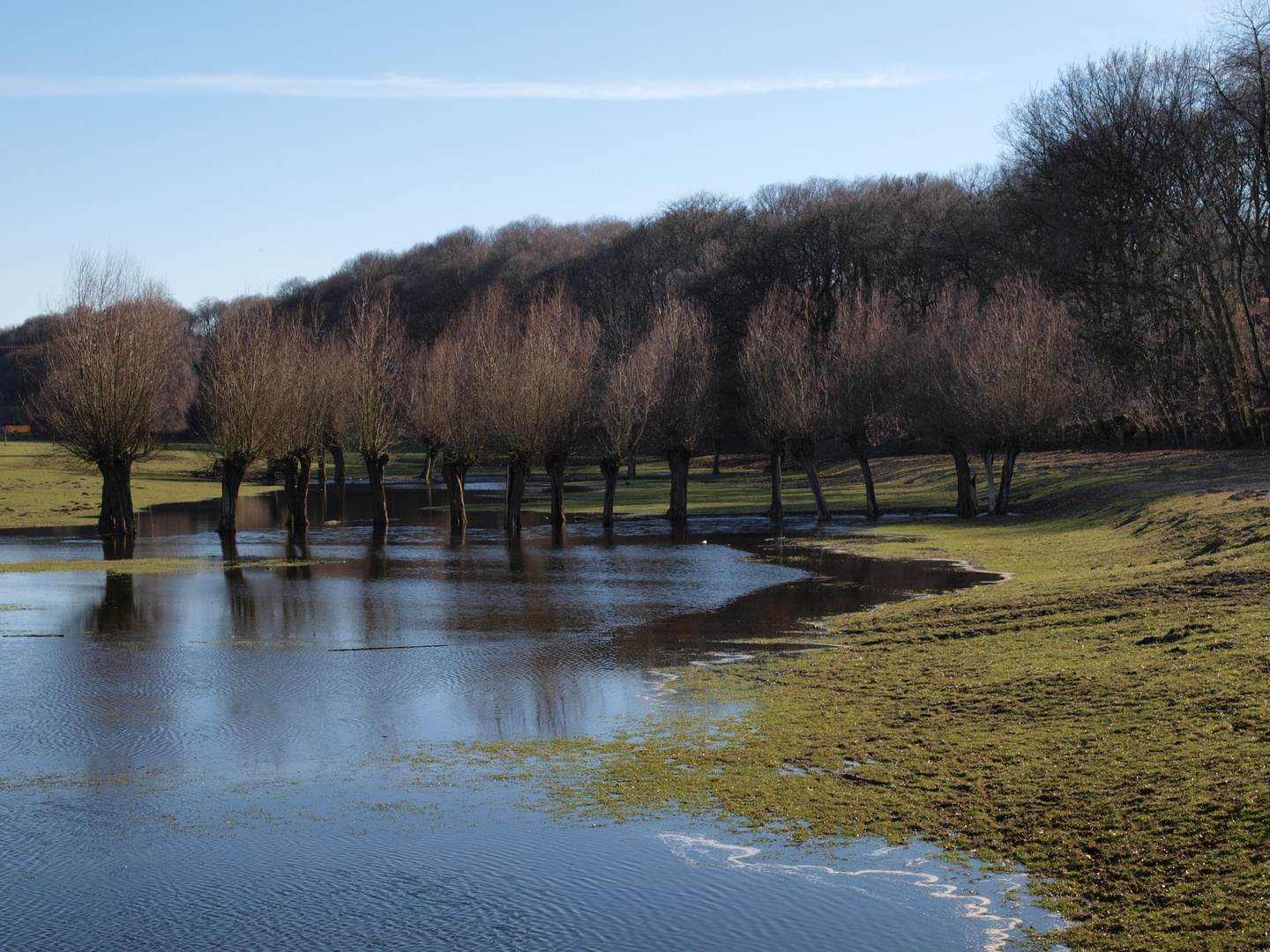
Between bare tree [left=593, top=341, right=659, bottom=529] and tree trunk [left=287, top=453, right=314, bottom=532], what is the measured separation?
12654 millimetres

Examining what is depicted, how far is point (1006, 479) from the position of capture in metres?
41.5

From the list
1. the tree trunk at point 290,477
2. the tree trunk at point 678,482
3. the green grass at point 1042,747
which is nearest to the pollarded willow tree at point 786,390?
the tree trunk at point 678,482

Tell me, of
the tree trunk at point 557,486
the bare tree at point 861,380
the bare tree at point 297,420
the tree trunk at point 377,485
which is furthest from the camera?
the tree trunk at point 377,485

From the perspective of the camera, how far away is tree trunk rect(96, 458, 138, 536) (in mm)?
42219

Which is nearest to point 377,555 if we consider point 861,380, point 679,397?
point 679,397

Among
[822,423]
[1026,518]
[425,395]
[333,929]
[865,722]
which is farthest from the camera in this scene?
[425,395]

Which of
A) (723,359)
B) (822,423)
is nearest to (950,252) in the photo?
(723,359)

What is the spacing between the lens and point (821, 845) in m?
8.81

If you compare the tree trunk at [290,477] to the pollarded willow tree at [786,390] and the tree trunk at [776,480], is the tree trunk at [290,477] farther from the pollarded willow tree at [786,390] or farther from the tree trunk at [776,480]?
the tree trunk at [776,480]

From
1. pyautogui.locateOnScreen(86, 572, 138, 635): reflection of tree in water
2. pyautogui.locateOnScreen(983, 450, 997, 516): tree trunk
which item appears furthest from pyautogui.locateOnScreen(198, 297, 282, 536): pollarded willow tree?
pyautogui.locateOnScreen(983, 450, 997, 516): tree trunk

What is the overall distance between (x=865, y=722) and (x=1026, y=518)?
30184 mm

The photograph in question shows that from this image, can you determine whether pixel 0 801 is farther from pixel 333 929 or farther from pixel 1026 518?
pixel 1026 518

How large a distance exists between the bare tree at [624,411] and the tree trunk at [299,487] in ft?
41.5

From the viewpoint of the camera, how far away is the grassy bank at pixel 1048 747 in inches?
301
